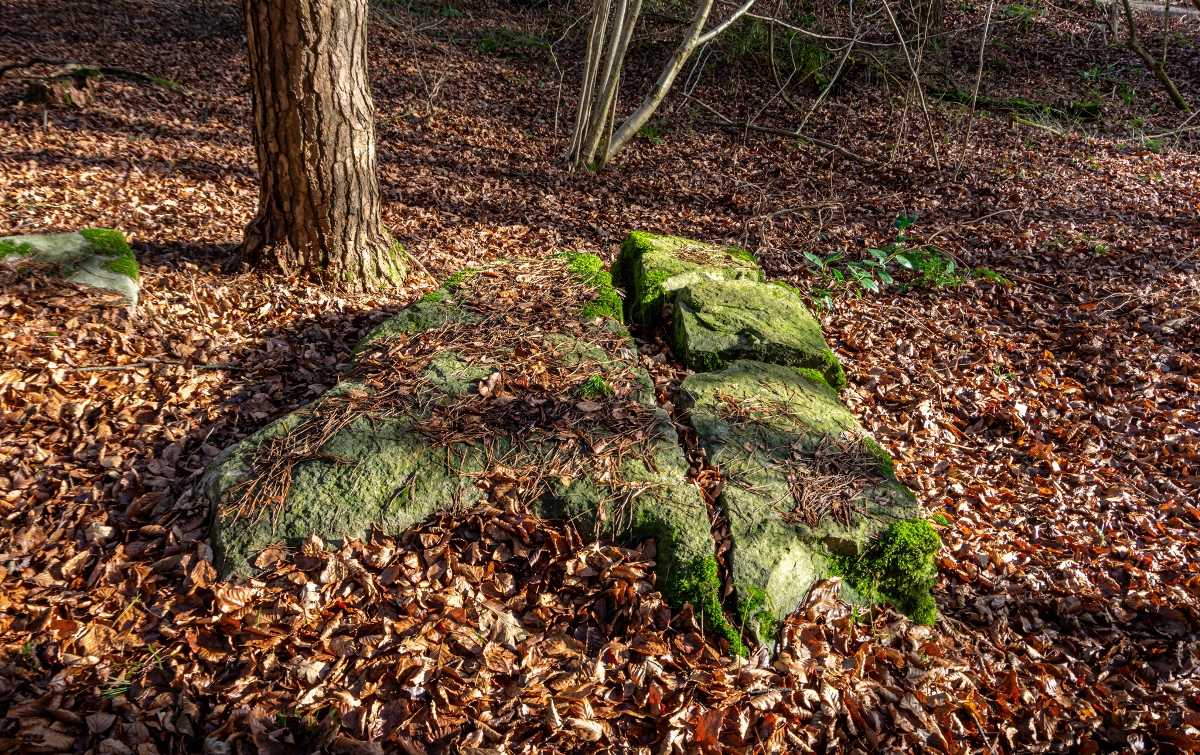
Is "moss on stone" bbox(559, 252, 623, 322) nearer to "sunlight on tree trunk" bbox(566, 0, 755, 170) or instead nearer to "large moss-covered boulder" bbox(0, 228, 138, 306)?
"large moss-covered boulder" bbox(0, 228, 138, 306)

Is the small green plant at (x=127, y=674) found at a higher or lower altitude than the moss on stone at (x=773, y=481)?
lower

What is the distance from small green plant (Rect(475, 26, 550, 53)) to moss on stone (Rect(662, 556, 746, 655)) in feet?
42.9

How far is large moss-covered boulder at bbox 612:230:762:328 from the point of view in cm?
509

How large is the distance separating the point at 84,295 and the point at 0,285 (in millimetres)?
449

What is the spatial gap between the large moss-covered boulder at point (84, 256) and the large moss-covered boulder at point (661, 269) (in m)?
3.59

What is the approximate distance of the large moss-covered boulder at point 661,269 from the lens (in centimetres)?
509

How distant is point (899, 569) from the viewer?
314 centimetres

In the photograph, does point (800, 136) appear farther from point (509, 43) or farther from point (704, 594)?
point (704, 594)

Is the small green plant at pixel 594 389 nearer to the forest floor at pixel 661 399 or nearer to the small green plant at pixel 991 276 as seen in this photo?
the forest floor at pixel 661 399

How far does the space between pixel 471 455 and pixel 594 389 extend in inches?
33.3

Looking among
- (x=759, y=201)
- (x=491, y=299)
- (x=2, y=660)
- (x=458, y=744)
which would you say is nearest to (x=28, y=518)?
(x=2, y=660)

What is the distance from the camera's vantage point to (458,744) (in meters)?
2.38

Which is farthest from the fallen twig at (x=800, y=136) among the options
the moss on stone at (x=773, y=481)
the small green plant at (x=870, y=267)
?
the moss on stone at (x=773, y=481)

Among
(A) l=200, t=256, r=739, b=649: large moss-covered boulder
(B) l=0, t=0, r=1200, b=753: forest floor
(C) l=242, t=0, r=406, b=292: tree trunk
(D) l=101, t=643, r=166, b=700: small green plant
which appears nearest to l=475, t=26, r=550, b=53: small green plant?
(B) l=0, t=0, r=1200, b=753: forest floor
